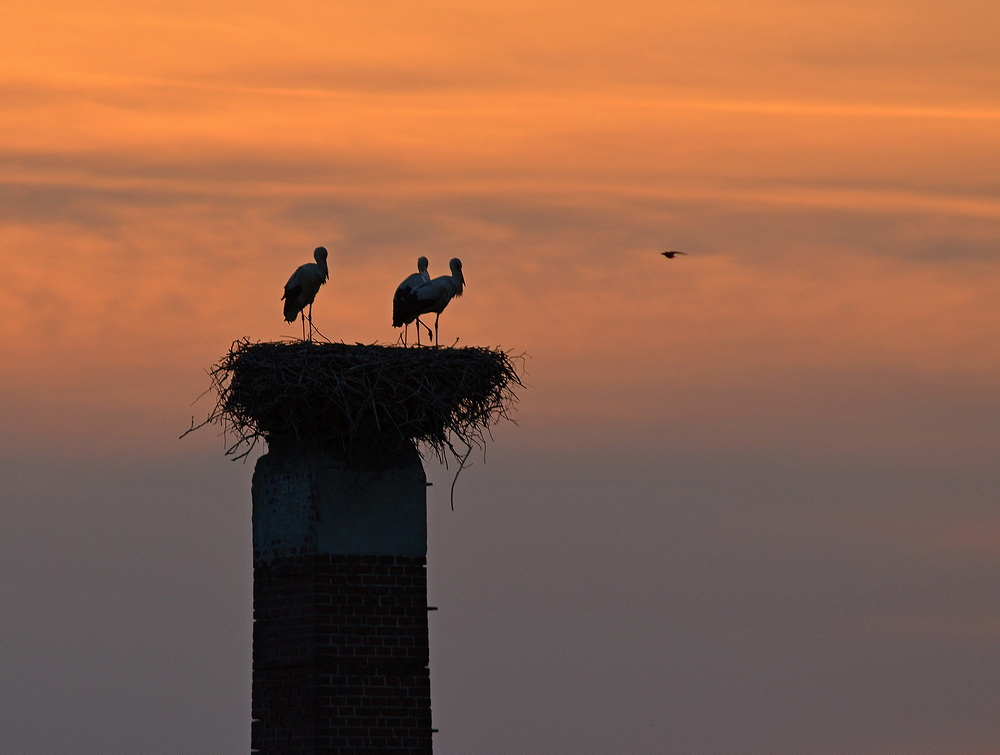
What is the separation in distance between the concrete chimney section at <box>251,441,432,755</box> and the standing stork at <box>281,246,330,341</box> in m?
4.58

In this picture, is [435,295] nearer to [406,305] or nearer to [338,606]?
[406,305]

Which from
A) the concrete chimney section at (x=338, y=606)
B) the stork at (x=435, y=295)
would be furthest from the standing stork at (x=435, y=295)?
the concrete chimney section at (x=338, y=606)

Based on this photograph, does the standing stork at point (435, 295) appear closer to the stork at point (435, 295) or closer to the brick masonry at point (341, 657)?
the stork at point (435, 295)

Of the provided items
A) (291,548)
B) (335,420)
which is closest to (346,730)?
(291,548)

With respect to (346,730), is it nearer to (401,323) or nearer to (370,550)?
(370,550)

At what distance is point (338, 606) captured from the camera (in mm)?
15422

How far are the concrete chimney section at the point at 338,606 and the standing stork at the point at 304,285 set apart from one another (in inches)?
180

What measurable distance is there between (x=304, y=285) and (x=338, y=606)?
565cm

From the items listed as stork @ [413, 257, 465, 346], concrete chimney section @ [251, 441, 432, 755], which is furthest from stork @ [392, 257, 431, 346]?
concrete chimney section @ [251, 441, 432, 755]

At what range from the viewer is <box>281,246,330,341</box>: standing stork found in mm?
20203

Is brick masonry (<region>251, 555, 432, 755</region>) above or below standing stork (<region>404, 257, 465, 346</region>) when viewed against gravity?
below

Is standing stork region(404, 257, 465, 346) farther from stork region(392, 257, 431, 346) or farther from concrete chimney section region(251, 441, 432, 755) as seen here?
concrete chimney section region(251, 441, 432, 755)

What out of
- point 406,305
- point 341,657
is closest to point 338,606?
point 341,657

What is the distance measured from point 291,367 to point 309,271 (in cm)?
491
